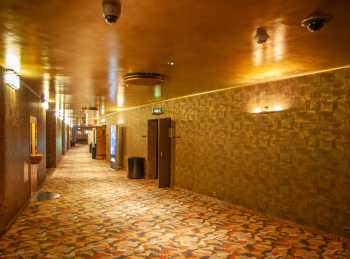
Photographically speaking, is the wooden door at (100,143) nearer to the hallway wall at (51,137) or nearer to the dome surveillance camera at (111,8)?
the hallway wall at (51,137)

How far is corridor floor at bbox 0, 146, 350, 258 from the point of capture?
4.22 m

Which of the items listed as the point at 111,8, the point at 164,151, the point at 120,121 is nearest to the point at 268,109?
the point at 164,151

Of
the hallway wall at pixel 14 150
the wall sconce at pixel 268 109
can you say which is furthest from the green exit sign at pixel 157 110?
the wall sconce at pixel 268 109

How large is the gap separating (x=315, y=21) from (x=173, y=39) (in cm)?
149

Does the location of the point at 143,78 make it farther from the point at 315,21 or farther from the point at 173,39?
the point at 315,21

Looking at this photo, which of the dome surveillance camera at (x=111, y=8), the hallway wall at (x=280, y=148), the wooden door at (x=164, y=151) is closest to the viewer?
the dome surveillance camera at (x=111, y=8)

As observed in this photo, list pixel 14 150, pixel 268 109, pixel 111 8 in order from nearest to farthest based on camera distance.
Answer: pixel 111 8 < pixel 14 150 < pixel 268 109

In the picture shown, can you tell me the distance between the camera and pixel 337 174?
4.82m

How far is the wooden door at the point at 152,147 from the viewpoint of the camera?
1092 centimetres

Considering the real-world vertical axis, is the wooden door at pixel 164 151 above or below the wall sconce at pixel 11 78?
below

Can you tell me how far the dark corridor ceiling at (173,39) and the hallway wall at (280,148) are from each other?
0.53 metres

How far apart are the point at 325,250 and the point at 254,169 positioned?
232cm

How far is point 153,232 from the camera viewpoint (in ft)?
16.6

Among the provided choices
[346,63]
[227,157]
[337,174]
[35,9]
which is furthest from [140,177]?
[35,9]
